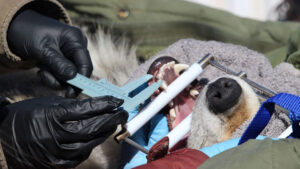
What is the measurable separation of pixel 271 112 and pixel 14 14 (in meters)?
0.59

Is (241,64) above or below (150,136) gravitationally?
above

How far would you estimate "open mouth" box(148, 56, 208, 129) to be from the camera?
2.24 ft

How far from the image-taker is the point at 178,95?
Answer: 697mm

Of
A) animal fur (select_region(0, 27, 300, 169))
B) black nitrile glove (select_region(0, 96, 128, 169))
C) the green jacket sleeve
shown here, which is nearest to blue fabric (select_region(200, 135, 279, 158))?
animal fur (select_region(0, 27, 300, 169))

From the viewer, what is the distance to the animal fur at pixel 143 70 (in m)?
0.71

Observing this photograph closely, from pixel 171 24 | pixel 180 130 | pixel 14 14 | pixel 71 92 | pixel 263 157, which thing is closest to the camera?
pixel 263 157

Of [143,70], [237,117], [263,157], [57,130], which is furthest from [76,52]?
[263,157]

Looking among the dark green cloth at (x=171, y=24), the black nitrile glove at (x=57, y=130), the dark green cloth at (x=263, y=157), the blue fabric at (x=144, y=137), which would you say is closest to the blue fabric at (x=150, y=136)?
the blue fabric at (x=144, y=137)

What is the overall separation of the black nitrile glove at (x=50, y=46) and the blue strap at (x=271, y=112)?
35 centimetres

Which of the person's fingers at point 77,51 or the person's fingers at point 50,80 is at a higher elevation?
the person's fingers at point 77,51

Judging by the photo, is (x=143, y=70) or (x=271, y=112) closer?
(x=271, y=112)

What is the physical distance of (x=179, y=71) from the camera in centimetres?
70

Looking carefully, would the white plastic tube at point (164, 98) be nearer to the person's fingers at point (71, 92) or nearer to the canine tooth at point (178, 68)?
the canine tooth at point (178, 68)

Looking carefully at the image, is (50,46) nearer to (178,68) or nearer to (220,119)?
(178,68)
